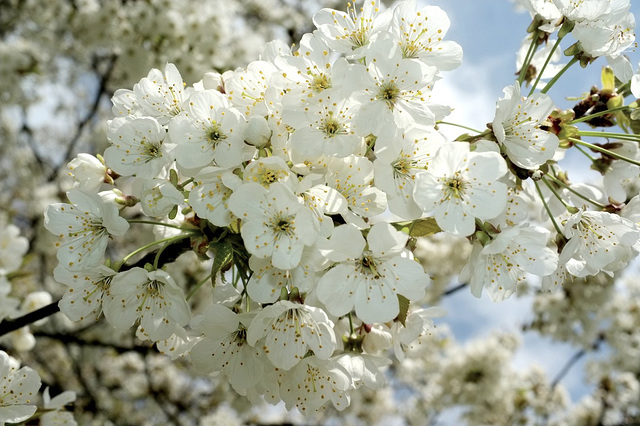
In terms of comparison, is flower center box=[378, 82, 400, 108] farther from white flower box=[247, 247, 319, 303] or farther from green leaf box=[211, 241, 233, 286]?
green leaf box=[211, 241, 233, 286]

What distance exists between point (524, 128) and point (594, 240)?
0.40 m

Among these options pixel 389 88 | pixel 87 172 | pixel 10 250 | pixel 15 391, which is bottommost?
pixel 10 250

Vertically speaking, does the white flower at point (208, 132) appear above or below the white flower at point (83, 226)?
above

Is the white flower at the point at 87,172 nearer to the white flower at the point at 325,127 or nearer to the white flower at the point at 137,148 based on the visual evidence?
the white flower at the point at 137,148

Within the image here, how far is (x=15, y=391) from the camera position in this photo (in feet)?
5.55

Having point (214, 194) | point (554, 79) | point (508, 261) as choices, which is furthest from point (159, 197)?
point (554, 79)

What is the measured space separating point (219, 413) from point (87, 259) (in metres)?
7.08

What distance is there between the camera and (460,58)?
148cm

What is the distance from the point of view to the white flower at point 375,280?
1.33 meters

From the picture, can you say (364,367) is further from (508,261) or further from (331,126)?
(331,126)

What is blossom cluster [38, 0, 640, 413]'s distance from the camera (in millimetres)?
1337

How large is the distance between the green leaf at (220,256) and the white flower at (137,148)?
27 cm

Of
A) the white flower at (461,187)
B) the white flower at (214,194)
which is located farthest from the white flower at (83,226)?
the white flower at (461,187)

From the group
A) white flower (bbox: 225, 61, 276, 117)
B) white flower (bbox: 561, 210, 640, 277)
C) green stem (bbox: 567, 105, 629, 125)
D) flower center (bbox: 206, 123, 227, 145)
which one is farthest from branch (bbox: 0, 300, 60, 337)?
green stem (bbox: 567, 105, 629, 125)
